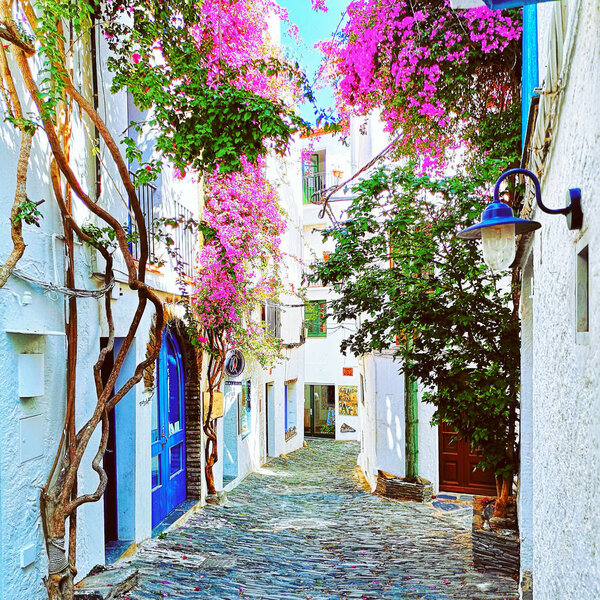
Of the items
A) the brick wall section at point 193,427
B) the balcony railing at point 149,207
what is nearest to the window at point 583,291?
the balcony railing at point 149,207

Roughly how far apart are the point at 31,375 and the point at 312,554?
5068 millimetres

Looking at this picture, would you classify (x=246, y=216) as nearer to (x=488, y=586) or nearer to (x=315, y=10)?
Result: (x=315, y=10)

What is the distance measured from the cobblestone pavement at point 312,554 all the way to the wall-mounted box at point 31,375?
8.12 feet

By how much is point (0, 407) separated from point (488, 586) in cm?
556

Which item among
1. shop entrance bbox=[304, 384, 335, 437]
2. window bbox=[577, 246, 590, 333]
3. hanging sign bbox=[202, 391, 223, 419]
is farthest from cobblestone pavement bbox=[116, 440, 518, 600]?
shop entrance bbox=[304, 384, 335, 437]

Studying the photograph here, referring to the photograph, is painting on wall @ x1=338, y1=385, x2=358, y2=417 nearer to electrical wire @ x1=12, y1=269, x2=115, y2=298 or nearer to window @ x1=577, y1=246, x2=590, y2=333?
electrical wire @ x1=12, y1=269, x2=115, y2=298

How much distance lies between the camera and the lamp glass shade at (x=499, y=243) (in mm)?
3225

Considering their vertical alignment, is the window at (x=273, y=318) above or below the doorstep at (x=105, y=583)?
above

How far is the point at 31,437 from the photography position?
509 cm

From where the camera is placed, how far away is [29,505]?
5.03 meters

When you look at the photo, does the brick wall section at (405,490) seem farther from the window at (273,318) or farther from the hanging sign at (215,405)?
the window at (273,318)

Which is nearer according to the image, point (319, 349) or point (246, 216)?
point (246, 216)

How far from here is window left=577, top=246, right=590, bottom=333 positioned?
241cm

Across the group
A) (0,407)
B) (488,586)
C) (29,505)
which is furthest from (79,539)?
(488,586)
